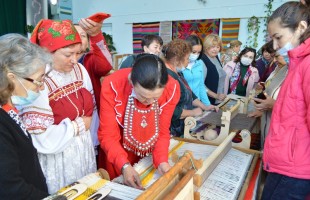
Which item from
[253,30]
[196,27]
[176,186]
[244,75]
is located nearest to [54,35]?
[176,186]

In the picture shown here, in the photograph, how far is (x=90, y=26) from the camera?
1.65m

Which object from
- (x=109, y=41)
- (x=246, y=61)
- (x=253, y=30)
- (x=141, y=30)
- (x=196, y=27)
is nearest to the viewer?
(x=246, y=61)

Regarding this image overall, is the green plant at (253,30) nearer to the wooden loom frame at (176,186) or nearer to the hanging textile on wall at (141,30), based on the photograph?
the hanging textile on wall at (141,30)

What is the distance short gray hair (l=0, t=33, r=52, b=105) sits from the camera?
105 cm

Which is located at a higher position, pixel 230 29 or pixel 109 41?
pixel 230 29

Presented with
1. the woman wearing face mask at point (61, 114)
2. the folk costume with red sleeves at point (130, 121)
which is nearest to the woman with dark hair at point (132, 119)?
the folk costume with red sleeves at point (130, 121)

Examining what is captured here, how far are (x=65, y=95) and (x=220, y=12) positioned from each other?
678 centimetres

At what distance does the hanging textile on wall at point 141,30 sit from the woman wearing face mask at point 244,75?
16.2 feet

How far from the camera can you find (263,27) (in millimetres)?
6609

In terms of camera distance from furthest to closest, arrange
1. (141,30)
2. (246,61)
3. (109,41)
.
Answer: (109,41) → (141,30) → (246,61)

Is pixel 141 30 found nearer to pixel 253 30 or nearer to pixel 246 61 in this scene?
pixel 253 30

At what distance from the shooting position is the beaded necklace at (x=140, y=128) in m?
1.38

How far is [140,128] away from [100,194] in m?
0.55

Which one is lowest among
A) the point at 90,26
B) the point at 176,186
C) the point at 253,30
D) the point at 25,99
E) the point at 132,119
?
the point at 176,186
